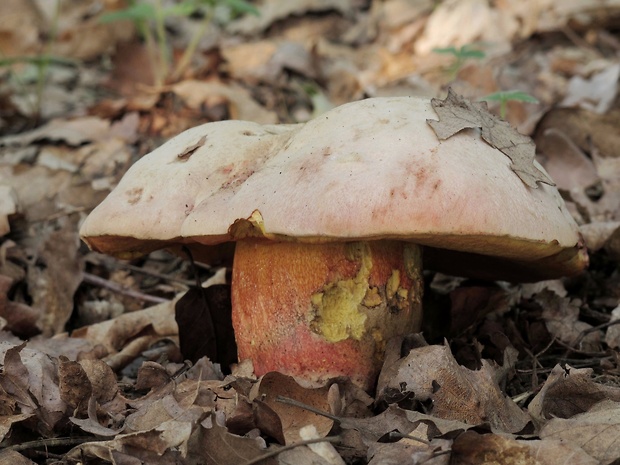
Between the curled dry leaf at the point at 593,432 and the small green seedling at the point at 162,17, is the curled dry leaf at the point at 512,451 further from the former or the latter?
Answer: the small green seedling at the point at 162,17

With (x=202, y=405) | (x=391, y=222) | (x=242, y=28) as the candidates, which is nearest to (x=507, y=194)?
(x=391, y=222)

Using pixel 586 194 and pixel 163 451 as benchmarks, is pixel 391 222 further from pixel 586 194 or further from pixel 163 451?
pixel 586 194

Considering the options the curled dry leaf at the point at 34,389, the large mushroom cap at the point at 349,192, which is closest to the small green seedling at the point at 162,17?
the large mushroom cap at the point at 349,192

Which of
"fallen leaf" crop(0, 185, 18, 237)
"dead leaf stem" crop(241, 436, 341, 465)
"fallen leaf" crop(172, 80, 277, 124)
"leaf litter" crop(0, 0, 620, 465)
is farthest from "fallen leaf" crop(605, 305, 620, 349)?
"fallen leaf" crop(0, 185, 18, 237)

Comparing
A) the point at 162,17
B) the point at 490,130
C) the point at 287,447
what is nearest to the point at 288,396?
the point at 287,447

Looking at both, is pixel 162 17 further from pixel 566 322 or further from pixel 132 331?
pixel 566 322

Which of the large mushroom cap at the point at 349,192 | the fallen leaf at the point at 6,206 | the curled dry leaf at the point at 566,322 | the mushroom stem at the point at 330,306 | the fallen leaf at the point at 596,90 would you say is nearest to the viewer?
the large mushroom cap at the point at 349,192

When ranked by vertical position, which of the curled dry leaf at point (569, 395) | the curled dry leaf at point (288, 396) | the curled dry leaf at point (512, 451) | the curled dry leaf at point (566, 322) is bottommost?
the curled dry leaf at point (566, 322)
